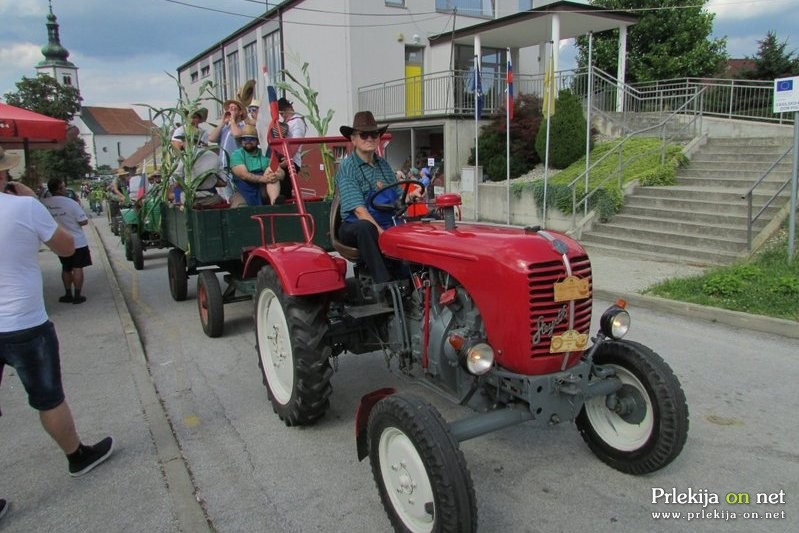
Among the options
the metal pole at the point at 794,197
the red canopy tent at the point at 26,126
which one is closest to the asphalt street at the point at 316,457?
the metal pole at the point at 794,197

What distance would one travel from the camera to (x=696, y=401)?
422cm

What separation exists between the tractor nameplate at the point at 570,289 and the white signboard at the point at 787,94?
20.7ft

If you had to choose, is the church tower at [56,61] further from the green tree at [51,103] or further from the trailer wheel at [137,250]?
the trailer wheel at [137,250]

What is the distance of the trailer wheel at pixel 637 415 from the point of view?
9.69 feet

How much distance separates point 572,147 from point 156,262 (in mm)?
9716

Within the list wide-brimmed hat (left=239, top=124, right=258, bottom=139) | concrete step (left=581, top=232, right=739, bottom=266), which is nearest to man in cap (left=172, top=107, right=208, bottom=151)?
wide-brimmed hat (left=239, top=124, right=258, bottom=139)

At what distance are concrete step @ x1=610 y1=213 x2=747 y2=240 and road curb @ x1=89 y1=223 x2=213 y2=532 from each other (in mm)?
8046

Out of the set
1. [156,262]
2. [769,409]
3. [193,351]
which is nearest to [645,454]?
[769,409]

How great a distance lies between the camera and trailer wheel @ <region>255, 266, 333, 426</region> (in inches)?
146

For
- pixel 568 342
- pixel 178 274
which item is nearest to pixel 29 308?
pixel 568 342

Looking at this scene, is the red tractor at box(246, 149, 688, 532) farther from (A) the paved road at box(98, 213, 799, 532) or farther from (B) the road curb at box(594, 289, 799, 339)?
(B) the road curb at box(594, 289, 799, 339)

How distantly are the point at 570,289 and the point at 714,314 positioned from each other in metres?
4.37

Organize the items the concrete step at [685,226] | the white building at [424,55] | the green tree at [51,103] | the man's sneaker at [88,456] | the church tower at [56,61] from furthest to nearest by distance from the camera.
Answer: the church tower at [56,61], the green tree at [51,103], the white building at [424,55], the concrete step at [685,226], the man's sneaker at [88,456]

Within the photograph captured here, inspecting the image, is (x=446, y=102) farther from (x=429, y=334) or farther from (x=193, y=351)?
(x=429, y=334)
